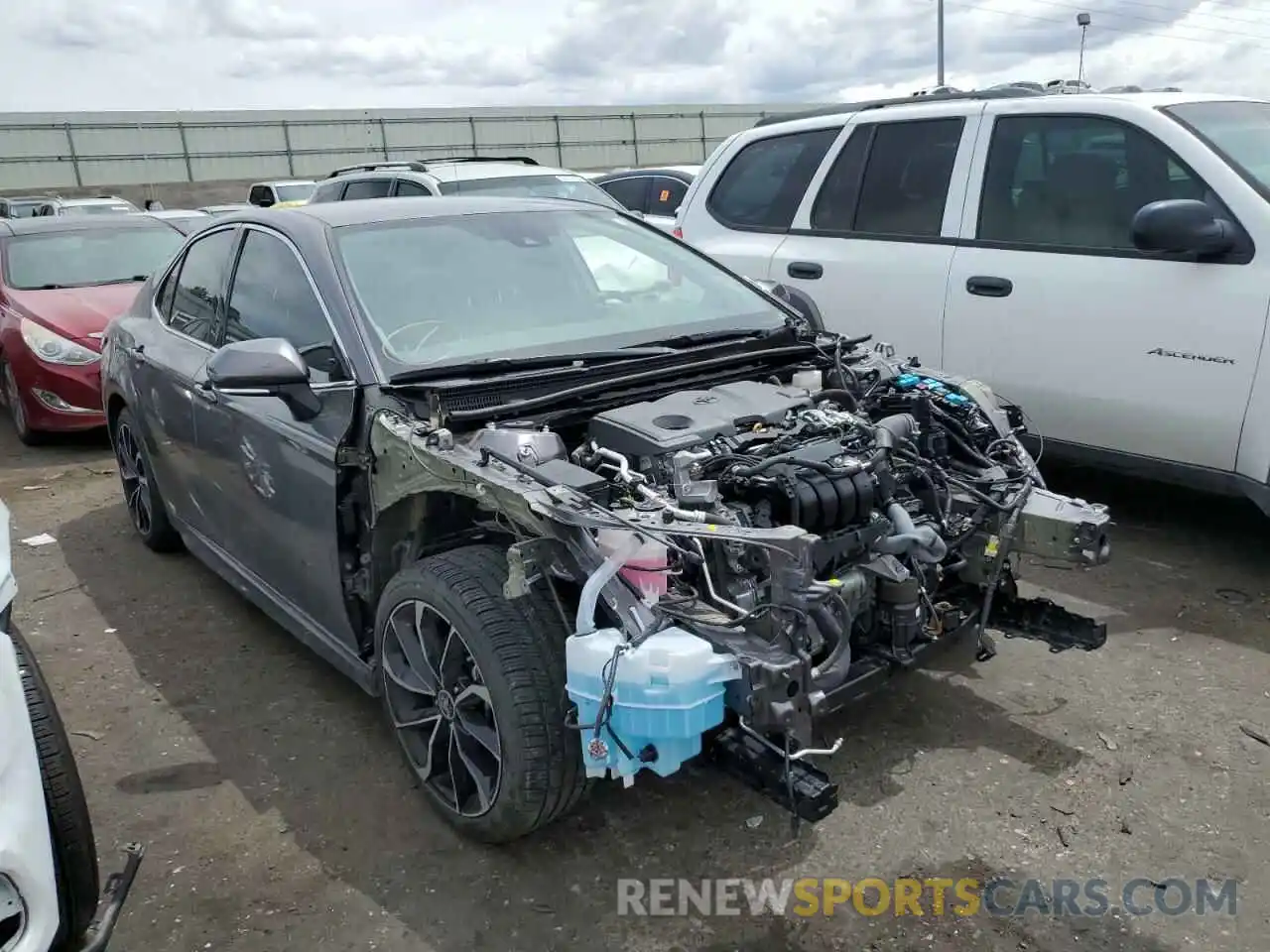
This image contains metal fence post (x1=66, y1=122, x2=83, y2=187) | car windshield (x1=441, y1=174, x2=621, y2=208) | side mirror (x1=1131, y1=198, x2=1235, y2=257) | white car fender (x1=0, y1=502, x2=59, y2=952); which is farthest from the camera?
metal fence post (x1=66, y1=122, x2=83, y2=187)

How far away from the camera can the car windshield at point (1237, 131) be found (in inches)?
175

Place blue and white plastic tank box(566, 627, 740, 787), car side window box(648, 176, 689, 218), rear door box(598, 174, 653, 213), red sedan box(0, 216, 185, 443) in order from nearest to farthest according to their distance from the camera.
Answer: blue and white plastic tank box(566, 627, 740, 787)
red sedan box(0, 216, 185, 443)
car side window box(648, 176, 689, 218)
rear door box(598, 174, 653, 213)

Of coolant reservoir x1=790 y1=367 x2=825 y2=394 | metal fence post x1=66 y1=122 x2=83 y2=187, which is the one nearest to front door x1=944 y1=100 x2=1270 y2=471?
coolant reservoir x1=790 y1=367 x2=825 y2=394

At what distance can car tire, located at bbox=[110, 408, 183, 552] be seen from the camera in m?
5.07

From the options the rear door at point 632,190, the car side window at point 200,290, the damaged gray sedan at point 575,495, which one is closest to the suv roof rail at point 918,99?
the damaged gray sedan at point 575,495

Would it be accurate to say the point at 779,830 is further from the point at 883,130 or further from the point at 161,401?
the point at 883,130

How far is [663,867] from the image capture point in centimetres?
288

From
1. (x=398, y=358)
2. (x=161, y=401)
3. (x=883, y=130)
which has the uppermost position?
(x=883, y=130)

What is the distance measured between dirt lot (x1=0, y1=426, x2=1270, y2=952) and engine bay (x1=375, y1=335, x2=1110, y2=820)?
0.32m

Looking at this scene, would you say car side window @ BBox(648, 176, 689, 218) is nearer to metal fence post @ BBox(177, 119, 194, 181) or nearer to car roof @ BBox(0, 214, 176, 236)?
car roof @ BBox(0, 214, 176, 236)

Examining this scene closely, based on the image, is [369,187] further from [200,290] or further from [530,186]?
[200,290]

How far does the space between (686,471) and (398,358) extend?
104 centimetres

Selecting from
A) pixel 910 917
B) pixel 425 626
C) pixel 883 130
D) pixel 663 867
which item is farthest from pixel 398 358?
pixel 883 130

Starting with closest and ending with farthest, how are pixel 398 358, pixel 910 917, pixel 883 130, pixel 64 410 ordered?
1. pixel 910 917
2. pixel 398 358
3. pixel 883 130
4. pixel 64 410
